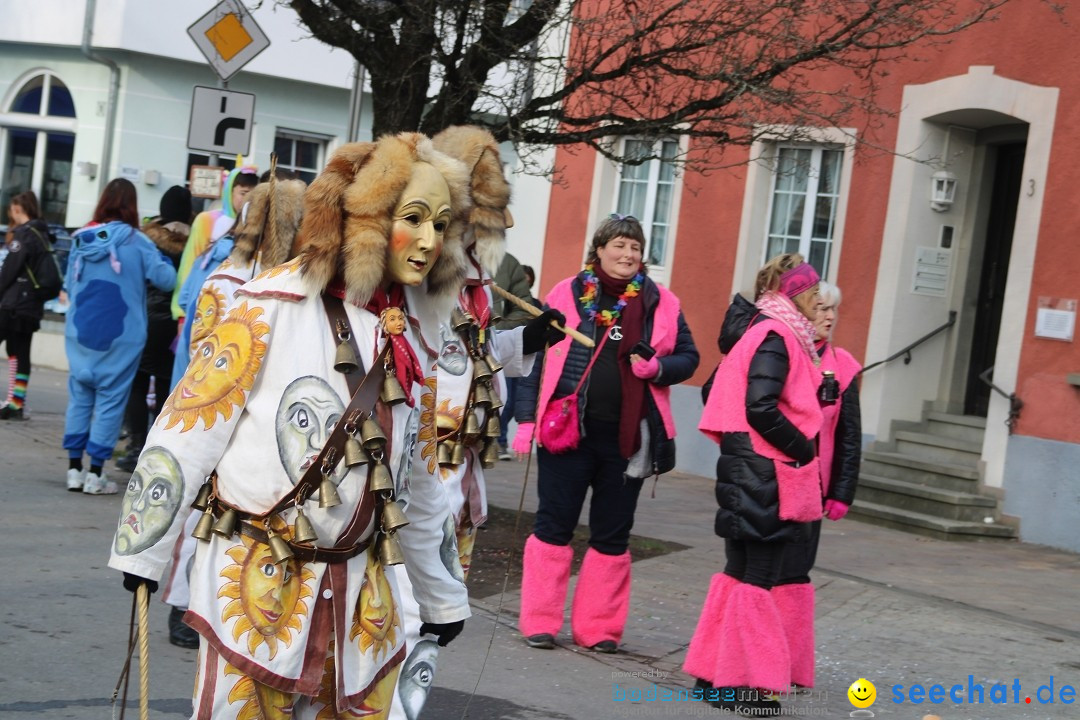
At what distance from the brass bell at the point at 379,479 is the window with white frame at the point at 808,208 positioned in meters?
10.9

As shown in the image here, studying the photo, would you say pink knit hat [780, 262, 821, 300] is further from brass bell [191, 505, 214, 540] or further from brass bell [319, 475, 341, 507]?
brass bell [191, 505, 214, 540]

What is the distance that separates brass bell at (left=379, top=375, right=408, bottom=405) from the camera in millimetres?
3223

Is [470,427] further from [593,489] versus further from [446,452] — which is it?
[593,489]

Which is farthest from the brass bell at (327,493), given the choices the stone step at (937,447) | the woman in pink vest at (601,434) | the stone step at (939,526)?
the stone step at (937,447)

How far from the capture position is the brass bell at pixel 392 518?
127 inches

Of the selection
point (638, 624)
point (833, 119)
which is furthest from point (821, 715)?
point (833, 119)

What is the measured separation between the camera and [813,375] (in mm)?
5965

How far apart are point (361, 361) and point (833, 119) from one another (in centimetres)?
597

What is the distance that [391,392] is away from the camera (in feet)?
10.6

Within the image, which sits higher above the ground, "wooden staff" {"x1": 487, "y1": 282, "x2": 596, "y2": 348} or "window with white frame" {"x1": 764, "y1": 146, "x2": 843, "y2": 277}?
"window with white frame" {"x1": 764, "y1": 146, "x2": 843, "y2": 277}

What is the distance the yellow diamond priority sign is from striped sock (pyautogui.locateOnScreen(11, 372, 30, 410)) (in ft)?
12.6

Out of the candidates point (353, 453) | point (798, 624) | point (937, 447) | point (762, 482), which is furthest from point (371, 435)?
point (937, 447)

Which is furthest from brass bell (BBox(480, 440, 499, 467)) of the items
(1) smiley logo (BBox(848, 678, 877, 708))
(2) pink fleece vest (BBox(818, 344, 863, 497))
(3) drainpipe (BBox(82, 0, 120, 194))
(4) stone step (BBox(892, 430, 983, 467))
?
(3) drainpipe (BBox(82, 0, 120, 194))

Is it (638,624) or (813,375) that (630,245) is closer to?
(813,375)
